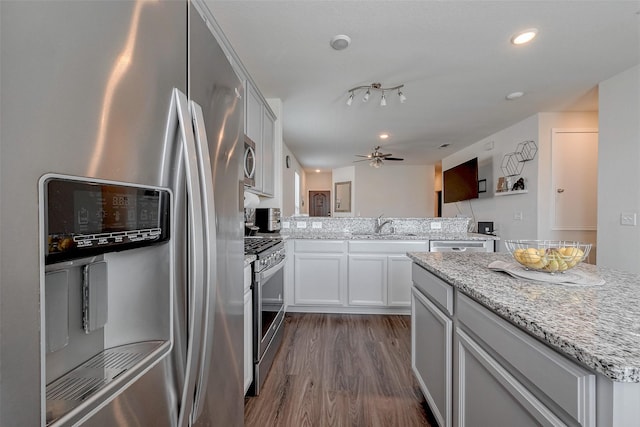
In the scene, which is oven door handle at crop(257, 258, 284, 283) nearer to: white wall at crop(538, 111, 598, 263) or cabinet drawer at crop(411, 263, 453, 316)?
cabinet drawer at crop(411, 263, 453, 316)

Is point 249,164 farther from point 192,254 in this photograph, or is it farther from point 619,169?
point 619,169

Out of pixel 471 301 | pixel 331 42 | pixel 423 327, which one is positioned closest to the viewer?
pixel 471 301

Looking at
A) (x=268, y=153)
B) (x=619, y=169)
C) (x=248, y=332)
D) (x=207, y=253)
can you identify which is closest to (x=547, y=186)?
(x=619, y=169)

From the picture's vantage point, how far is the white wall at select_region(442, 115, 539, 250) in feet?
12.3

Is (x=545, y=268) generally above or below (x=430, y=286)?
above

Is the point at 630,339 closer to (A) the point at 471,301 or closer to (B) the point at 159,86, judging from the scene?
(A) the point at 471,301

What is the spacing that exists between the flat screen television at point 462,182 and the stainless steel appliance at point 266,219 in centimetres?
383

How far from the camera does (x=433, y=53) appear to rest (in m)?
2.22

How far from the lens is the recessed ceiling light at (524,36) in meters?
1.96

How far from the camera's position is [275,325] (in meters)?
2.10

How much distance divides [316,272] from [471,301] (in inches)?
83.5

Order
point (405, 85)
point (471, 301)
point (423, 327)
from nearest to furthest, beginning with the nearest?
1. point (471, 301)
2. point (423, 327)
3. point (405, 85)

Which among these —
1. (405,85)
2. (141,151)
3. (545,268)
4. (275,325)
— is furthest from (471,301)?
(405,85)

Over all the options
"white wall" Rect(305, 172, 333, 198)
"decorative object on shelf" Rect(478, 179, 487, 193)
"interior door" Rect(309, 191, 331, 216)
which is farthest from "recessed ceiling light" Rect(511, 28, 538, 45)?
"interior door" Rect(309, 191, 331, 216)
